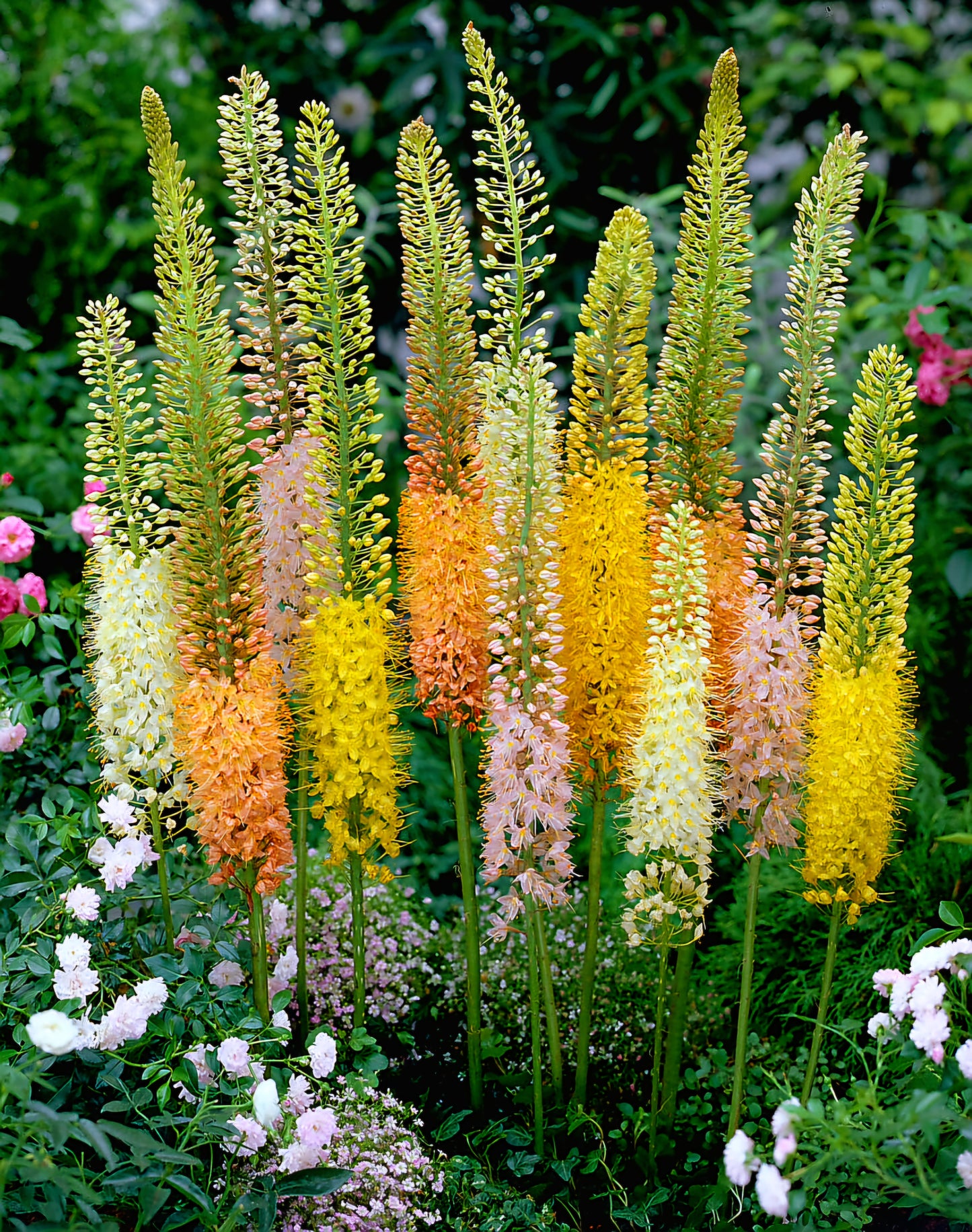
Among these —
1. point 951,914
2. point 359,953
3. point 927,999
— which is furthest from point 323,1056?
point 951,914

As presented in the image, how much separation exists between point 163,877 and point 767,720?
3.95 ft

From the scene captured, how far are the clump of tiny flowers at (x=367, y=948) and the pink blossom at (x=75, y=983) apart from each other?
641mm

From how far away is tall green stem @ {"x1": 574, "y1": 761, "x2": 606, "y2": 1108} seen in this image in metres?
2.36

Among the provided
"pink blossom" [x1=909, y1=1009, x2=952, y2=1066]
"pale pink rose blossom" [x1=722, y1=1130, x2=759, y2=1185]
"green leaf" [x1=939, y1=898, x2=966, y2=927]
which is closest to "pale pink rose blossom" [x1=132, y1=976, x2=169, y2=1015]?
"pale pink rose blossom" [x1=722, y1=1130, x2=759, y2=1185]

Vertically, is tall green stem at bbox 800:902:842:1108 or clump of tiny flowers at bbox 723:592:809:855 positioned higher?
clump of tiny flowers at bbox 723:592:809:855

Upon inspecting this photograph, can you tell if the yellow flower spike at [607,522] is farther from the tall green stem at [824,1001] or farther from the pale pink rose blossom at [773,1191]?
the pale pink rose blossom at [773,1191]

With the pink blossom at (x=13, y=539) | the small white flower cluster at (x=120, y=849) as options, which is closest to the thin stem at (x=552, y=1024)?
the small white flower cluster at (x=120, y=849)

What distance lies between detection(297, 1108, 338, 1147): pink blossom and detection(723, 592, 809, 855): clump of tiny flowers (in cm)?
89

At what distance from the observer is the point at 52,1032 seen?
1.77 meters

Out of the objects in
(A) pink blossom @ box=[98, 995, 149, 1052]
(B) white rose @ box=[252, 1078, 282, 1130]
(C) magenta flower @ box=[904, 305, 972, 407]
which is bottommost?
(B) white rose @ box=[252, 1078, 282, 1130]

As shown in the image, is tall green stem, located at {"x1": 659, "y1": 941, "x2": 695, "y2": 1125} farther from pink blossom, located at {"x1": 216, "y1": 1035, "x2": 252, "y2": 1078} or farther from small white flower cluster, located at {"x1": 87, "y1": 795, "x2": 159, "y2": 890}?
small white flower cluster, located at {"x1": 87, "y1": 795, "x2": 159, "y2": 890}

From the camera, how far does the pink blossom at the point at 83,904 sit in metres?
2.18

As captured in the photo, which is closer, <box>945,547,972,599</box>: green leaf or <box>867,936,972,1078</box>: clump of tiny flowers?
<box>867,936,972,1078</box>: clump of tiny flowers

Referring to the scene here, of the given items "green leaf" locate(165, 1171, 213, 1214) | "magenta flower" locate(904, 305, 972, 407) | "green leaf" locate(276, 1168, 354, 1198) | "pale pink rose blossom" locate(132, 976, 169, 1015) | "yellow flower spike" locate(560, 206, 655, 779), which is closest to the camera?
"green leaf" locate(165, 1171, 213, 1214)
